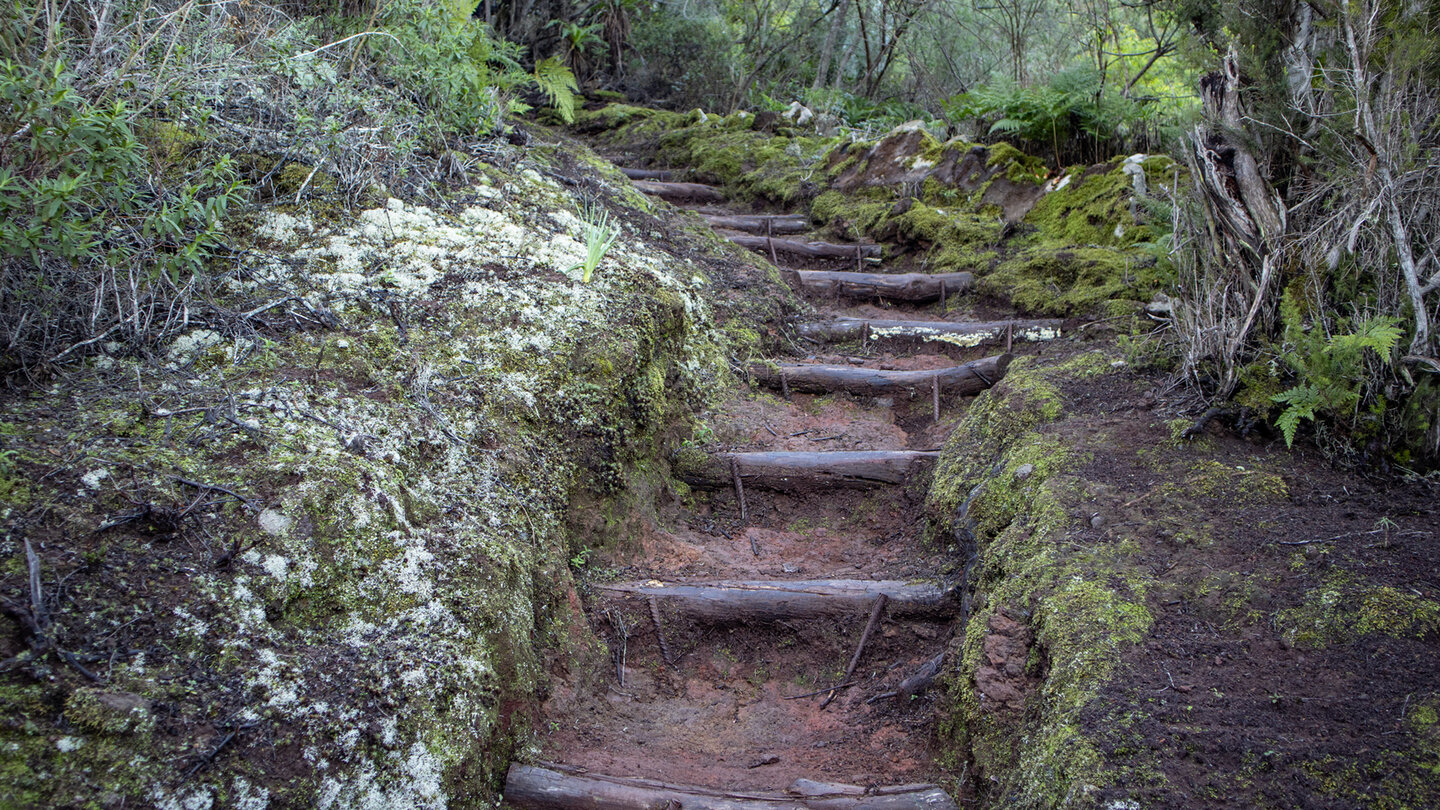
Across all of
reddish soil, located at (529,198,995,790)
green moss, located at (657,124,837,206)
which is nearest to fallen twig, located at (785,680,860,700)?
reddish soil, located at (529,198,995,790)

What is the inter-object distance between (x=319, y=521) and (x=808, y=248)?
5.07 metres

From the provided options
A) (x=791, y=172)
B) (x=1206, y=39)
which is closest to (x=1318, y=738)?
(x=1206, y=39)

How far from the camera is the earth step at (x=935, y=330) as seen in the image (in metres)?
4.97

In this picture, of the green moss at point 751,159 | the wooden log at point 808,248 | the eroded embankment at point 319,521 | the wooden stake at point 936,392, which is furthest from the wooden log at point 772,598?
the green moss at point 751,159

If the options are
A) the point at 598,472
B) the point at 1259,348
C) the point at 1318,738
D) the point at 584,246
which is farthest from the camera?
the point at 584,246

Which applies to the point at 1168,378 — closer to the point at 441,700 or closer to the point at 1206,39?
the point at 1206,39

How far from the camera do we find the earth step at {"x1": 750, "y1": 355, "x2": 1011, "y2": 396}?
472cm

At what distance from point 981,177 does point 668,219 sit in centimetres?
271

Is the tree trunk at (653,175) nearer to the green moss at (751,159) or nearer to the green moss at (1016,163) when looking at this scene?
the green moss at (751,159)

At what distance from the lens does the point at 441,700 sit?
2236 millimetres

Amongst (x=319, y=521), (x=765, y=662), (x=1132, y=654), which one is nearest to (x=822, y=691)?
(x=765, y=662)

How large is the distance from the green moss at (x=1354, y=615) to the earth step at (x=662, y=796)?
3.53ft

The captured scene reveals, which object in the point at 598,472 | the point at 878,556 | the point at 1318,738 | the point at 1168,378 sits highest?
the point at 1168,378

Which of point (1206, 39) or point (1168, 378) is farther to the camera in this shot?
point (1206, 39)
